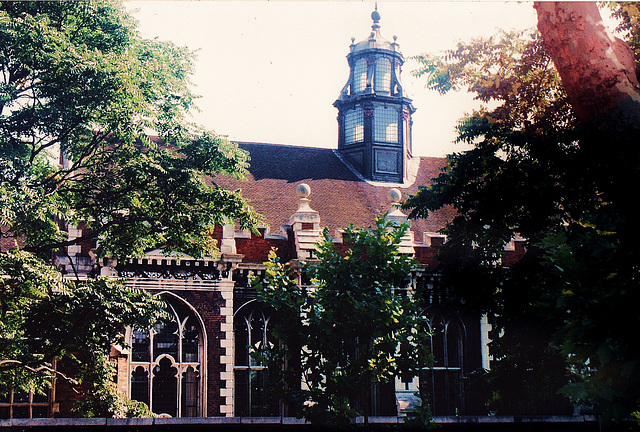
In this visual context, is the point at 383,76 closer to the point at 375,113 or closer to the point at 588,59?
the point at 375,113

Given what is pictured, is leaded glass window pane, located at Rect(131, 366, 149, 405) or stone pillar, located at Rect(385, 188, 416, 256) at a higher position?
stone pillar, located at Rect(385, 188, 416, 256)

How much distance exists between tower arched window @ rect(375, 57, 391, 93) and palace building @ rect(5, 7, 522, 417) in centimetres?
268

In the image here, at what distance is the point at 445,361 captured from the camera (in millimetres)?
26750

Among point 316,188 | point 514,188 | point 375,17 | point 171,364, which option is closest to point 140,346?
point 171,364

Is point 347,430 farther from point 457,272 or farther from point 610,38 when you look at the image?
point 610,38

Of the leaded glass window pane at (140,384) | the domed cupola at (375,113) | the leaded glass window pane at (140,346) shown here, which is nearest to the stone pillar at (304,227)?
the leaded glass window pane at (140,346)

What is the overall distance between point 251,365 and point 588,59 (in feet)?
58.2

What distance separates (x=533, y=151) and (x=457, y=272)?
3.62 m

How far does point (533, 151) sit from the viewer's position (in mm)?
16422

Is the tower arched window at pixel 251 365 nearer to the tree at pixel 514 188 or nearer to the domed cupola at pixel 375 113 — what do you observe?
the tree at pixel 514 188

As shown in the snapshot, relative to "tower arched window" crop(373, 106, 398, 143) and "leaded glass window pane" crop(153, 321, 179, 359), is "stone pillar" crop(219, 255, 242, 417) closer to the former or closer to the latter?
"leaded glass window pane" crop(153, 321, 179, 359)

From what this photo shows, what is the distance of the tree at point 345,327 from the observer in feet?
58.5

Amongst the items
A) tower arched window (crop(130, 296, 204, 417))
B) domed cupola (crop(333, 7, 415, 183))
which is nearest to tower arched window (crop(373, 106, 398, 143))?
domed cupola (crop(333, 7, 415, 183))

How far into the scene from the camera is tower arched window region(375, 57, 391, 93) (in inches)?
1324
